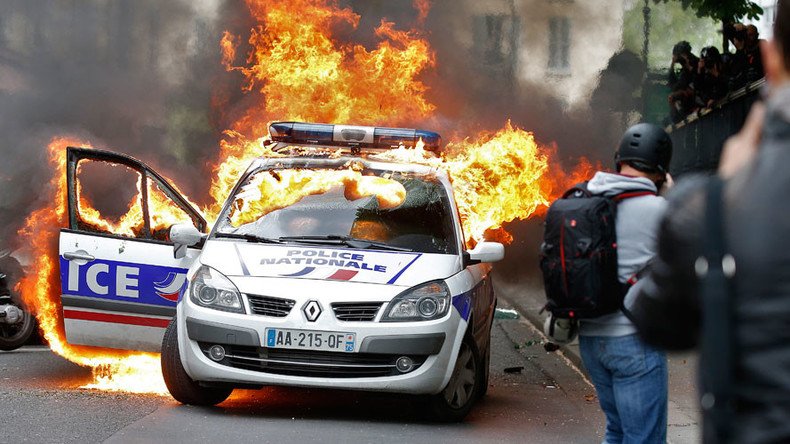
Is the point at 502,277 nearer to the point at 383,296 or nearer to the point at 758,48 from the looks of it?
the point at 758,48

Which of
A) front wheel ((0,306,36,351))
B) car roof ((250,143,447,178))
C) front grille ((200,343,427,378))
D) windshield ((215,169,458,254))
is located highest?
car roof ((250,143,447,178))

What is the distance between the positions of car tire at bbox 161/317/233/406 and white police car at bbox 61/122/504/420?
11mm

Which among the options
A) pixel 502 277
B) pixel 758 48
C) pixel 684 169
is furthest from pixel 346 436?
pixel 502 277

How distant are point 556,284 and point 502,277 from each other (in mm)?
15932

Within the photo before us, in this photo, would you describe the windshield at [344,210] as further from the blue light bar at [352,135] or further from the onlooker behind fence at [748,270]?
the onlooker behind fence at [748,270]

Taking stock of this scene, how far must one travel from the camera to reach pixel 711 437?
217 cm

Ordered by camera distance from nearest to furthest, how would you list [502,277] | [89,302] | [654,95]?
[89,302], [654,95], [502,277]

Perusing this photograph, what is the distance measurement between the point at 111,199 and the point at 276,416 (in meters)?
2.35

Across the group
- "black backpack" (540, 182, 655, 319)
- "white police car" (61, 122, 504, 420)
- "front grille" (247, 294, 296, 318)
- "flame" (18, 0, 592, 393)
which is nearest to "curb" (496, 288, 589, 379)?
"flame" (18, 0, 592, 393)

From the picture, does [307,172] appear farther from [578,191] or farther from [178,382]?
[578,191]

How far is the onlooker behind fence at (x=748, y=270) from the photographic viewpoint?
204 centimetres

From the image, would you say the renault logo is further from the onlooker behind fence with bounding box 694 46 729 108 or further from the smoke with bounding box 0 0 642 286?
the onlooker behind fence with bounding box 694 46 729 108

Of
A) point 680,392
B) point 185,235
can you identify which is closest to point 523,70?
point 680,392

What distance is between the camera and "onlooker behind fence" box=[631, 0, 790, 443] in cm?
204
